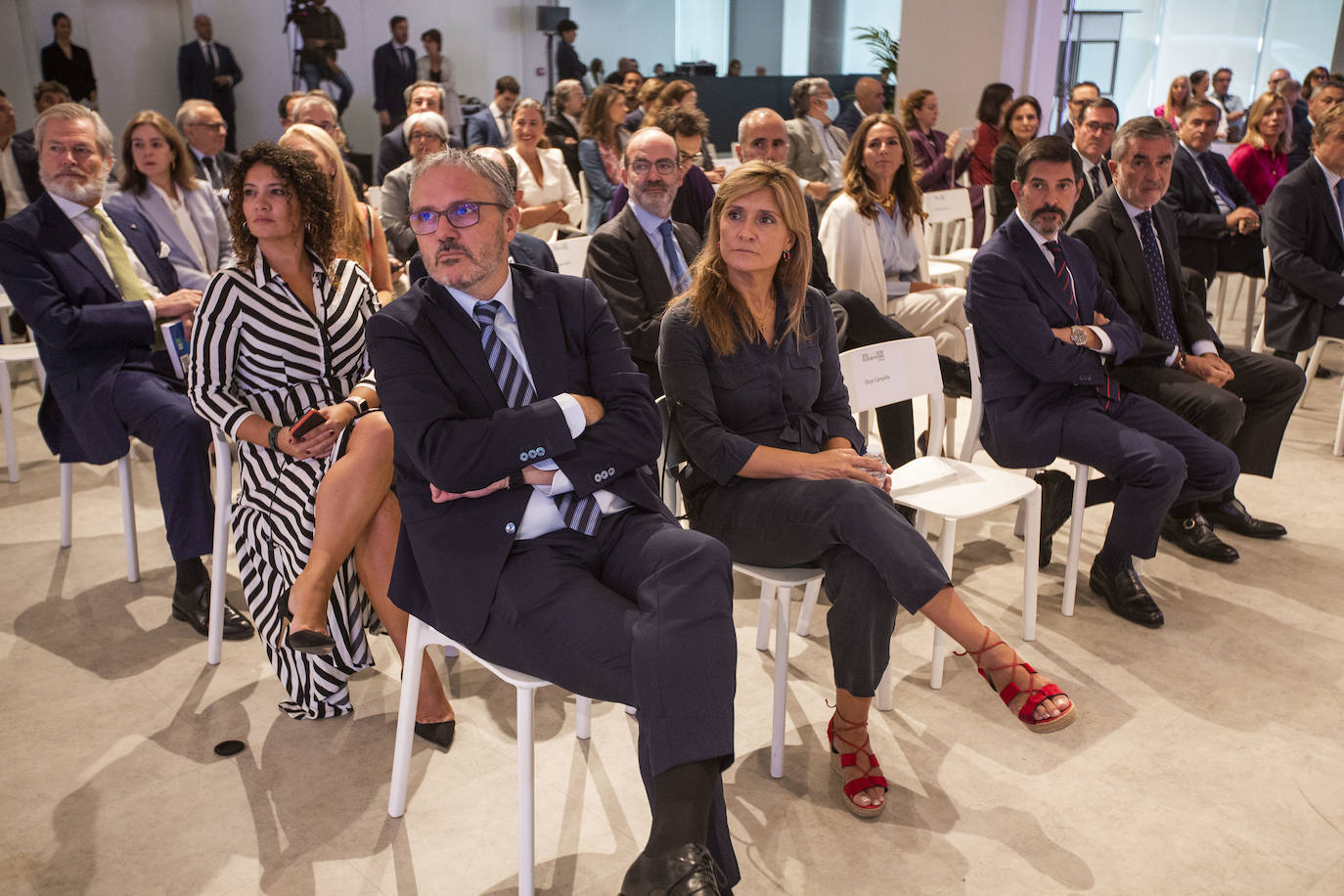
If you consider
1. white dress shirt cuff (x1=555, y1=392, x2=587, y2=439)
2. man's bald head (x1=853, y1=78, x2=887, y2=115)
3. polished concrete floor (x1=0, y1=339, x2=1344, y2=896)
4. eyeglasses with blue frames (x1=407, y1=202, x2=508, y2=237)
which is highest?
man's bald head (x1=853, y1=78, x2=887, y2=115)

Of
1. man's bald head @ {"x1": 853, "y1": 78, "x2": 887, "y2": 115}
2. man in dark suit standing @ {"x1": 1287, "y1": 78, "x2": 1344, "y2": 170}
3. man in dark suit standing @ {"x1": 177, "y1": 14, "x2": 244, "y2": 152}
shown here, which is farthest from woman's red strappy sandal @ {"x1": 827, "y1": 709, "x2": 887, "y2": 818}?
man in dark suit standing @ {"x1": 177, "y1": 14, "x2": 244, "y2": 152}

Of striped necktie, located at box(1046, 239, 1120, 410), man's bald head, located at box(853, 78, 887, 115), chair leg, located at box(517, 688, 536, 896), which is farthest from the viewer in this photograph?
man's bald head, located at box(853, 78, 887, 115)

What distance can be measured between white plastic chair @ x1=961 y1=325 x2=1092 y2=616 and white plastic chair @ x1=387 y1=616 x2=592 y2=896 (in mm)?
1486

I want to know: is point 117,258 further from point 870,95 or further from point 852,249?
point 870,95

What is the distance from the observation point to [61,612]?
315cm

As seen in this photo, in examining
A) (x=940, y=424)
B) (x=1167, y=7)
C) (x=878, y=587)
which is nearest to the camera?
(x=878, y=587)

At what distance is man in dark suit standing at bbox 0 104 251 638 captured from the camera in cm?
305

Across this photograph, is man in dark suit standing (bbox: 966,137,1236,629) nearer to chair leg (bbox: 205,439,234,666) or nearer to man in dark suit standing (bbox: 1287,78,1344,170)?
chair leg (bbox: 205,439,234,666)

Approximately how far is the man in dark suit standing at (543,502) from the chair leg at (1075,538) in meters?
1.54

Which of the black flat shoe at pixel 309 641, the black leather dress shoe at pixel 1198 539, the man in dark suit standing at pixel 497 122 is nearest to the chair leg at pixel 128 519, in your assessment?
the black flat shoe at pixel 309 641

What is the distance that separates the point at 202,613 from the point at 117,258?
1146 mm

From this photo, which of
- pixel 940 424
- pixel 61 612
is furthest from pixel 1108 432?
pixel 61 612

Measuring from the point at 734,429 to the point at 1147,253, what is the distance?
1.87m

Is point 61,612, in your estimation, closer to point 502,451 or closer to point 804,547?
point 502,451
